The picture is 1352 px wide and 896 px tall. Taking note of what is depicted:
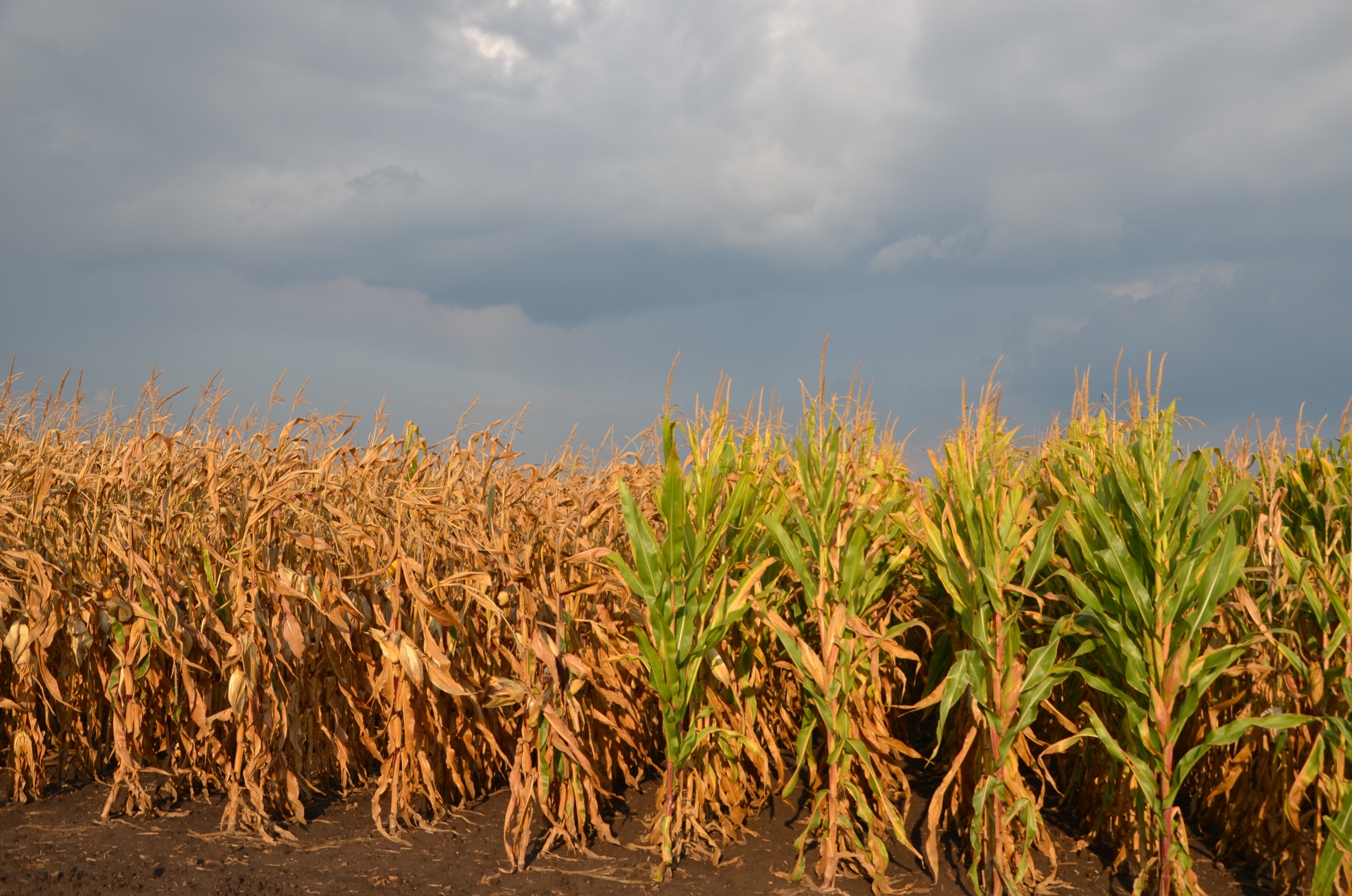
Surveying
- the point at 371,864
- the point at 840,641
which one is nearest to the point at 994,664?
the point at 840,641

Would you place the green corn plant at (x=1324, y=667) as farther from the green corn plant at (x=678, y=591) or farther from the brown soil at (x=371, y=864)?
the green corn plant at (x=678, y=591)

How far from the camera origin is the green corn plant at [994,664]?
9.93ft

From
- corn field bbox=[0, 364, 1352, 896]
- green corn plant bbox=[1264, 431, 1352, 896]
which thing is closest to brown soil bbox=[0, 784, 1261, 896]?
corn field bbox=[0, 364, 1352, 896]

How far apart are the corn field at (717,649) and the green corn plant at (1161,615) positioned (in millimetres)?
14

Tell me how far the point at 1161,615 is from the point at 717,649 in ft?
5.19

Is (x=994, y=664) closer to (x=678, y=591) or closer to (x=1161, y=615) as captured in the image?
(x=1161, y=615)

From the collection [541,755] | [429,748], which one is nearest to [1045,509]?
[541,755]

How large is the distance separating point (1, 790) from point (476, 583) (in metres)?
2.56

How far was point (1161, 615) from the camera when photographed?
118 inches

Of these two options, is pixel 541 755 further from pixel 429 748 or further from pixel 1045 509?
pixel 1045 509

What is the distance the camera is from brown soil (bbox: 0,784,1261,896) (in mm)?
3150

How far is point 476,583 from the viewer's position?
3.37m

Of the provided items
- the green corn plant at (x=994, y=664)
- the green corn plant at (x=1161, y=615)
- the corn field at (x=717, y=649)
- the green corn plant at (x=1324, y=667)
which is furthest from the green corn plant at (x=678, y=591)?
the green corn plant at (x=1324, y=667)

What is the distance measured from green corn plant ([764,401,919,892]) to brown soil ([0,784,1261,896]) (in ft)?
0.59
